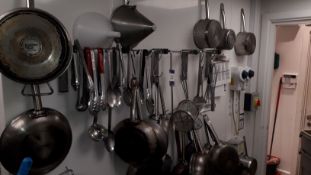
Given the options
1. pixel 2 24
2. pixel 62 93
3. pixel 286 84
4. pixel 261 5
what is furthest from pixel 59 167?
pixel 286 84

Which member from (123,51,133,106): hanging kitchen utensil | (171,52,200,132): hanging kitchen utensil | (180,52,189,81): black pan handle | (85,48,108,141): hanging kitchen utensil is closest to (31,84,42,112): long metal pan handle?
(85,48,108,141): hanging kitchen utensil

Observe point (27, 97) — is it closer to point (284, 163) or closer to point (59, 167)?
point (59, 167)

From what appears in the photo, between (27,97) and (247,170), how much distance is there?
5.05 ft

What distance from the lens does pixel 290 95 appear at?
9.82 ft

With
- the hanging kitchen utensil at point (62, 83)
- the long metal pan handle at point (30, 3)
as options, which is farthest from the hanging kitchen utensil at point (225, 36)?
the long metal pan handle at point (30, 3)

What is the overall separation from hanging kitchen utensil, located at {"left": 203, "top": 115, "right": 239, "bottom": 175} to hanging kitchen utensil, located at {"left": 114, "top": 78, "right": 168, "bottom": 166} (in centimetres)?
50

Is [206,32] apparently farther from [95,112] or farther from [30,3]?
[30,3]

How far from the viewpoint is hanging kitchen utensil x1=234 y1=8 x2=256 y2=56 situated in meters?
1.99

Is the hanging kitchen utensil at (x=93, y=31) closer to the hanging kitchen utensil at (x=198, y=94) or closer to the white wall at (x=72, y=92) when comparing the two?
the white wall at (x=72, y=92)

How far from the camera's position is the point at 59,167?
3.42 feet

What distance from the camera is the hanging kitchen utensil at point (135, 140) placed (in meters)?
1.19

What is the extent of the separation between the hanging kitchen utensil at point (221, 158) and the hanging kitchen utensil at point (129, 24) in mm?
779

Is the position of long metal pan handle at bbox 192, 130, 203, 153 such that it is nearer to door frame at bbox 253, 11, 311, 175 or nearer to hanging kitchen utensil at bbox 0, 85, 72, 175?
hanging kitchen utensil at bbox 0, 85, 72, 175

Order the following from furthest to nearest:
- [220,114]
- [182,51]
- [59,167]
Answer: [220,114]
[182,51]
[59,167]
